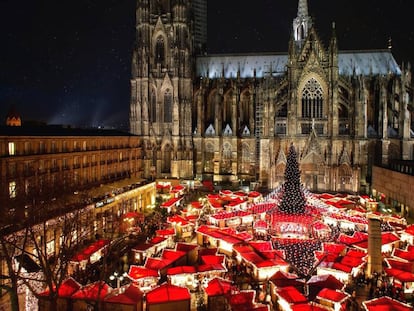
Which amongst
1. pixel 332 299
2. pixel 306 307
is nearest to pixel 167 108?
pixel 332 299

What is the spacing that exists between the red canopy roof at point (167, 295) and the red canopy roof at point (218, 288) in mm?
1638

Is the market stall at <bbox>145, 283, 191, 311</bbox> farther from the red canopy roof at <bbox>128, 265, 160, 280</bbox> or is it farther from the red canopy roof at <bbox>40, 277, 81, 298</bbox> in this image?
the red canopy roof at <bbox>40, 277, 81, 298</bbox>

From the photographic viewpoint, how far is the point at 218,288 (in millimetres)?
22516

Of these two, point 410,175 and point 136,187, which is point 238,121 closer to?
point 136,187

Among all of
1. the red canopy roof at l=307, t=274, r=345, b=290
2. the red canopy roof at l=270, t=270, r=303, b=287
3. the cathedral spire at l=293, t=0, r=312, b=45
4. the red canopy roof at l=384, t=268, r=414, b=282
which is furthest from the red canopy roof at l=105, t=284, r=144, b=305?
the cathedral spire at l=293, t=0, r=312, b=45

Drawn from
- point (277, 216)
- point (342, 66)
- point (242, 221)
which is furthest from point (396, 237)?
point (342, 66)

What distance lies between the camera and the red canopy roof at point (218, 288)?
72.5 ft

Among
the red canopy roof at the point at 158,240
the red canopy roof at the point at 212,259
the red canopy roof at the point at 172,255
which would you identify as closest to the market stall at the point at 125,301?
the red canopy roof at the point at 172,255

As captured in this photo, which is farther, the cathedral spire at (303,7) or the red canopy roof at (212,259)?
the cathedral spire at (303,7)

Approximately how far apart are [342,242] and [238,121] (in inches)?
1600

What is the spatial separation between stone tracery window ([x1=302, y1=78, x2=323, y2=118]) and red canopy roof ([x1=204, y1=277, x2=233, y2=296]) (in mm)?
47219

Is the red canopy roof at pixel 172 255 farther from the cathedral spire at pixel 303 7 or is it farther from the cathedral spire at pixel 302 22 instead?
the cathedral spire at pixel 303 7

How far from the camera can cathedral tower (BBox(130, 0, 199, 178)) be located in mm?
68750

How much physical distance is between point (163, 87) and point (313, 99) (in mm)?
26777
